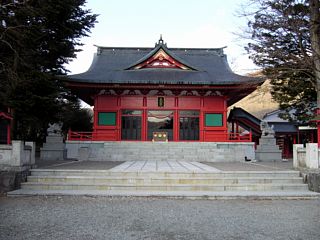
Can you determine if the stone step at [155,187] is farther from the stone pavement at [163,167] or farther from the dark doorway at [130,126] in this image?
the dark doorway at [130,126]

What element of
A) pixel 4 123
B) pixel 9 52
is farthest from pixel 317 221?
pixel 9 52

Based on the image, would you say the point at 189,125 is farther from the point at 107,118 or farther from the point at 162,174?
the point at 162,174

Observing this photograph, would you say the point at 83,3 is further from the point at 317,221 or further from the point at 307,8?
the point at 317,221

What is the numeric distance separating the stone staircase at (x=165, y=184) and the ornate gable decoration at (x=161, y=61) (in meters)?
13.2

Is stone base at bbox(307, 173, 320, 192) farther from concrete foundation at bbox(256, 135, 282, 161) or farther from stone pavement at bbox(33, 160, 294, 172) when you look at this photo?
concrete foundation at bbox(256, 135, 282, 161)

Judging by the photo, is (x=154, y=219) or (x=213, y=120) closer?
(x=154, y=219)

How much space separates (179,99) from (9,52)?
1144 cm

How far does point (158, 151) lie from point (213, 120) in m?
5.05

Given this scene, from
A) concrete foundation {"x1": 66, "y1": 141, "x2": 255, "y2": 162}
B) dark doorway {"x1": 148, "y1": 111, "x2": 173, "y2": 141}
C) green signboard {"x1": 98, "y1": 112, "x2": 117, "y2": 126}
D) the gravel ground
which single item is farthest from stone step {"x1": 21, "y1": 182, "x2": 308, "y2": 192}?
dark doorway {"x1": 148, "y1": 111, "x2": 173, "y2": 141}

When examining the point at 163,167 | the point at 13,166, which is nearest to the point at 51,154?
the point at 13,166

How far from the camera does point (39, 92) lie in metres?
16.1

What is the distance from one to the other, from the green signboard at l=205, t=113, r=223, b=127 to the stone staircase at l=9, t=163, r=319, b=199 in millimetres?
10728

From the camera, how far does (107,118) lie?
2028 cm

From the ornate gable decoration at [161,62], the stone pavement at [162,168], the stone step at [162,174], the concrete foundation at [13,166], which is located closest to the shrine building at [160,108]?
the ornate gable decoration at [161,62]
